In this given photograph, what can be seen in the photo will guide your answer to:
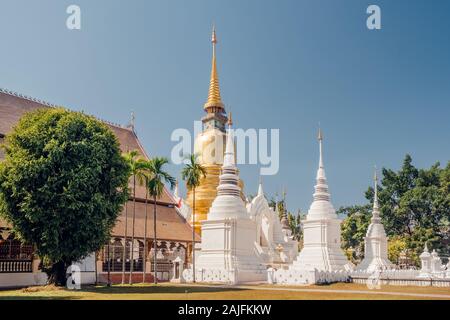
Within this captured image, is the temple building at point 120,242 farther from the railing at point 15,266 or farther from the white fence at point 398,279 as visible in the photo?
the white fence at point 398,279

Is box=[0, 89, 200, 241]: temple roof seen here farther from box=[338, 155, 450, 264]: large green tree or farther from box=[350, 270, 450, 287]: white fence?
box=[338, 155, 450, 264]: large green tree

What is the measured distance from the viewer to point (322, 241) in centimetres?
4012

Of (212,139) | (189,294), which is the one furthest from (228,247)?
(212,139)

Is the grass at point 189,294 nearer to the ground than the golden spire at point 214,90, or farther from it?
nearer to the ground

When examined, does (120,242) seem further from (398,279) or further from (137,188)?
(398,279)

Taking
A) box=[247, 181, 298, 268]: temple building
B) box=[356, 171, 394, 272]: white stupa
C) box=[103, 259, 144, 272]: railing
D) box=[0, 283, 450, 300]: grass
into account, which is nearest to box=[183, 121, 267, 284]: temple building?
box=[103, 259, 144, 272]: railing

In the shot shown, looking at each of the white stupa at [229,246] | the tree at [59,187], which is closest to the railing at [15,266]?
the tree at [59,187]

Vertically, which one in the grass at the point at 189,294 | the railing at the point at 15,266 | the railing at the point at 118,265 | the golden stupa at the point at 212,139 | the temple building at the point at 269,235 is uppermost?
the golden stupa at the point at 212,139

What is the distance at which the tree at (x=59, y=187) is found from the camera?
2694 cm

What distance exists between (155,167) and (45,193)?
9.61 metres

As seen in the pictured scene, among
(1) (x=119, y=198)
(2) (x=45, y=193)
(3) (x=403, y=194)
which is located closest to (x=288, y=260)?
(3) (x=403, y=194)

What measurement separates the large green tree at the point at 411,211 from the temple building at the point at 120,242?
89.4 feet

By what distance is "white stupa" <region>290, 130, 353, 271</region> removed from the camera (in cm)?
3953

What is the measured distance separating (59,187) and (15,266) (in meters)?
8.80
